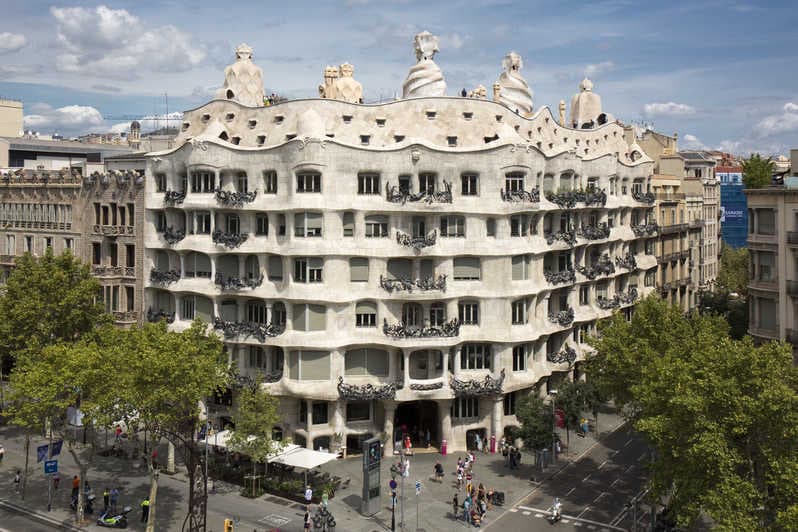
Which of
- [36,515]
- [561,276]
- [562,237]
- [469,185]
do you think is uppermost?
[469,185]

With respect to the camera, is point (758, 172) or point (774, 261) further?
point (758, 172)

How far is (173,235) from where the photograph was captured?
69.1m

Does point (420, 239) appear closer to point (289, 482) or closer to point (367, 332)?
point (367, 332)

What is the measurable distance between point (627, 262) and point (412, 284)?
33.3 metres

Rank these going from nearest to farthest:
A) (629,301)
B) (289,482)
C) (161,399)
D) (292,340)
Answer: (161,399), (289,482), (292,340), (629,301)

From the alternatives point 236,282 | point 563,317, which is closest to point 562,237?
point 563,317

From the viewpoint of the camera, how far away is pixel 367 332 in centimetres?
6366

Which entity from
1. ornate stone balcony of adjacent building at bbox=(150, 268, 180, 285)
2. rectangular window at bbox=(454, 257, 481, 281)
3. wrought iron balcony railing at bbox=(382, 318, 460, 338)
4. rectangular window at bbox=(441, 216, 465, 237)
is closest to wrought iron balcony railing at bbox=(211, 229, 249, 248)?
ornate stone balcony of adjacent building at bbox=(150, 268, 180, 285)

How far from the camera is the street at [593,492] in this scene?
5197 cm

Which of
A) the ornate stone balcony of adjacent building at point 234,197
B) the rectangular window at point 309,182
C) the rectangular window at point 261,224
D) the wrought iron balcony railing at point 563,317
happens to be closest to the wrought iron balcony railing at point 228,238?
the rectangular window at point 261,224

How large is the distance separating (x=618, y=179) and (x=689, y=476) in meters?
50.7

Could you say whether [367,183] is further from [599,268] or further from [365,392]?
[599,268]

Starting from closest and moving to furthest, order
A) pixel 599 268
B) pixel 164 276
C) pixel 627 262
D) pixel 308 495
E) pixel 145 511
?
1. pixel 145 511
2. pixel 308 495
3. pixel 164 276
4. pixel 599 268
5. pixel 627 262

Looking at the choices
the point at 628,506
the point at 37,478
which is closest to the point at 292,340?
the point at 37,478
